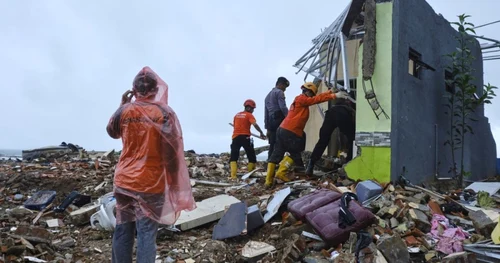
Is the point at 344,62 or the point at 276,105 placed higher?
the point at 344,62

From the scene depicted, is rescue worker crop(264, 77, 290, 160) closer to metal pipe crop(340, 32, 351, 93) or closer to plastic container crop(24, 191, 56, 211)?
metal pipe crop(340, 32, 351, 93)

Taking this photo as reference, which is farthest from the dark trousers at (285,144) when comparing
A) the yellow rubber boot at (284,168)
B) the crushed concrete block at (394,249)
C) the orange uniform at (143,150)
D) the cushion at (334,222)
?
the orange uniform at (143,150)

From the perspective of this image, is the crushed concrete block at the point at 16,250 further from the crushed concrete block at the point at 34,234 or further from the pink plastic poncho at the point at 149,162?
the pink plastic poncho at the point at 149,162

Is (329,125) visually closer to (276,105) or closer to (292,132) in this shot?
(292,132)

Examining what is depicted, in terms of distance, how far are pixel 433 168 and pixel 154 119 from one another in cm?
550

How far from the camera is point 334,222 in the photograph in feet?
13.1

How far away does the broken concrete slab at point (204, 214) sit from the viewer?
4.74m

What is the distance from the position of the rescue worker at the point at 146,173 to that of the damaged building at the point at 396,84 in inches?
134

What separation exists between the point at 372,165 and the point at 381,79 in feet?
4.10

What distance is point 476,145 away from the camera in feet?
30.0

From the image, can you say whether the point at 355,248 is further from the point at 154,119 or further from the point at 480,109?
the point at 480,109

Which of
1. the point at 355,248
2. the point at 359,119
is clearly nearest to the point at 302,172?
the point at 359,119

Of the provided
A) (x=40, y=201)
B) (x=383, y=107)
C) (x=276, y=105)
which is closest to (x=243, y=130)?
(x=276, y=105)

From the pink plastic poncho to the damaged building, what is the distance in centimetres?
337
